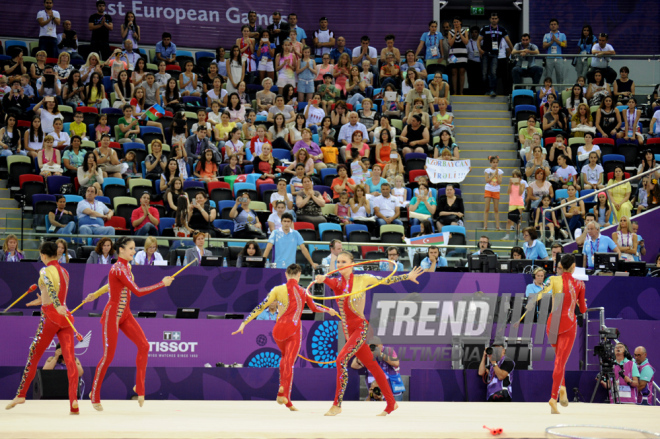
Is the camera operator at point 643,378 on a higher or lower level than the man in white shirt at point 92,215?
lower

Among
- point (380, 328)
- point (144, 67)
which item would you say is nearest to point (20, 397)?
point (380, 328)

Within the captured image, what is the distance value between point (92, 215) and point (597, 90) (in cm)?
1201

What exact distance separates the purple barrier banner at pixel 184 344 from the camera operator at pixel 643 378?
4.90 meters

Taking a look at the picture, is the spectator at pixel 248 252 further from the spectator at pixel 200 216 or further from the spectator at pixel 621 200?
the spectator at pixel 621 200

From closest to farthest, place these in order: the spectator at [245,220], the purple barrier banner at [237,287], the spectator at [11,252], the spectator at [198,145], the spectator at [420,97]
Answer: the purple barrier banner at [237,287], the spectator at [11,252], the spectator at [245,220], the spectator at [198,145], the spectator at [420,97]

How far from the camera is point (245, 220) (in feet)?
49.3

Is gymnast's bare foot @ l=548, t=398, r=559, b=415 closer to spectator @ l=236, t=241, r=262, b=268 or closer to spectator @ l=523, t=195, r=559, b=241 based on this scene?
spectator @ l=236, t=241, r=262, b=268

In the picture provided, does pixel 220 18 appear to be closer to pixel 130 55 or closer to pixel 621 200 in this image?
pixel 130 55

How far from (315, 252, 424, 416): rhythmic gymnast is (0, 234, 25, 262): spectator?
6462 mm

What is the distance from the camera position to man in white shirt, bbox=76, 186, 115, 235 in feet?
46.5

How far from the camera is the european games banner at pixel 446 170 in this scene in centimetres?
1711

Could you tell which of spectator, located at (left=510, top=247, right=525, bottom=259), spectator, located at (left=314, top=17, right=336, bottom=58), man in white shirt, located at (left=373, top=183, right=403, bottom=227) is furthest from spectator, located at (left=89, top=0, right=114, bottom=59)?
spectator, located at (left=510, top=247, right=525, bottom=259)

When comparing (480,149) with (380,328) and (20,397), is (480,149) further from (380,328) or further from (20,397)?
(20,397)

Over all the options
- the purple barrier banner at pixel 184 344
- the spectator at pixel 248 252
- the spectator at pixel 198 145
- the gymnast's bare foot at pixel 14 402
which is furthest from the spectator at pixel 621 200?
the gymnast's bare foot at pixel 14 402
